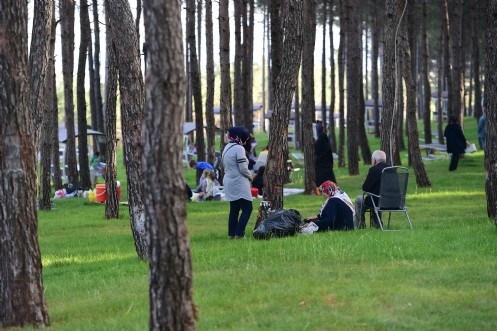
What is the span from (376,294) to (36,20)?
39.7 ft

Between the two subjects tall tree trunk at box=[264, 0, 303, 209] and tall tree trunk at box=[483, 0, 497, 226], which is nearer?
tall tree trunk at box=[483, 0, 497, 226]

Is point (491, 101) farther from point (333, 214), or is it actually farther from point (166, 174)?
point (166, 174)

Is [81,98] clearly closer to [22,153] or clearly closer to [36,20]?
[36,20]

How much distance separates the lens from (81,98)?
32.1m

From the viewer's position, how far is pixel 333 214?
1574 centimetres

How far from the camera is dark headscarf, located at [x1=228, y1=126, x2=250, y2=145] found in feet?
50.9

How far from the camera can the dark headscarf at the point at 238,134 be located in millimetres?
15508

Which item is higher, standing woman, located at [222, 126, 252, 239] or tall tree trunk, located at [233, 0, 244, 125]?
tall tree trunk, located at [233, 0, 244, 125]

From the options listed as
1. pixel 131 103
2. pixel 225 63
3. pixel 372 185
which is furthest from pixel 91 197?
pixel 131 103

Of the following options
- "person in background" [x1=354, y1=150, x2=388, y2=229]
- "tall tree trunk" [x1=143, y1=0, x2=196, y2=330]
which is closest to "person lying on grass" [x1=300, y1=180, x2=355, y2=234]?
"person in background" [x1=354, y1=150, x2=388, y2=229]

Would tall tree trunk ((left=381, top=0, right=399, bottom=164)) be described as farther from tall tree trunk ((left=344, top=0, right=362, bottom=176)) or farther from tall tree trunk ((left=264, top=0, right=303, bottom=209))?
tall tree trunk ((left=344, top=0, right=362, bottom=176))

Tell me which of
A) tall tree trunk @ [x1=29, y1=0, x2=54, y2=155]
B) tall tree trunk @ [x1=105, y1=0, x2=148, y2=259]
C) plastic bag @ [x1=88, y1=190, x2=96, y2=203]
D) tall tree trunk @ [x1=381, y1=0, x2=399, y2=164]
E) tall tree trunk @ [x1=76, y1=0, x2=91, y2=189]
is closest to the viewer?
tall tree trunk @ [x1=105, y1=0, x2=148, y2=259]

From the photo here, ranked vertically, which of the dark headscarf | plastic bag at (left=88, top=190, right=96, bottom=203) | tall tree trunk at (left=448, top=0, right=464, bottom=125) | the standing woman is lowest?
plastic bag at (left=88, top=190, right=96, bottom=203)

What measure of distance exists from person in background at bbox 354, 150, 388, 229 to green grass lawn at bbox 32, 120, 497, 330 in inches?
35.3
